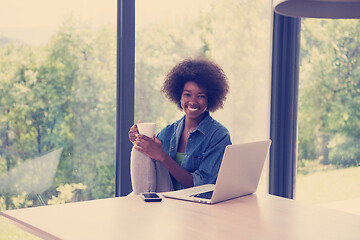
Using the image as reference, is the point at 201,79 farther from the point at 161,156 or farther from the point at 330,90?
the point at 330,90

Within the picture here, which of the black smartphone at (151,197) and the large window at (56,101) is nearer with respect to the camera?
the black smartphone at (151,197)

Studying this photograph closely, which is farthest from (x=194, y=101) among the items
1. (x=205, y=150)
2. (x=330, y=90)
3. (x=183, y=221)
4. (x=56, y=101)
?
(x=330, y=90)

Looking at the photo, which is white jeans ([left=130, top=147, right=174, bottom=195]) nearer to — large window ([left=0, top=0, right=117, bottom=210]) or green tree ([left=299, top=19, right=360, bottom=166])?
large window ([left=0, top=0, right=117, bottom=210])

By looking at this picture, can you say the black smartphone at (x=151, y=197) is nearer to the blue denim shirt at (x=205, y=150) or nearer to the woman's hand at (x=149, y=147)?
the woman's hand at (x=149, y=147)

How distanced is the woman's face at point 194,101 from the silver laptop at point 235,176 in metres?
0.70

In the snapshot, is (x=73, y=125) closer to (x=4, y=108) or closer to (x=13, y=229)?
(x=4, y=108)

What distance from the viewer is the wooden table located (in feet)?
4.77

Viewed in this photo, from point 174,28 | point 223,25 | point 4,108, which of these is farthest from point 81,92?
point 223,25

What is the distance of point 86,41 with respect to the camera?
3021 millimetres

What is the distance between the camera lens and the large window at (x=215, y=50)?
328 cm

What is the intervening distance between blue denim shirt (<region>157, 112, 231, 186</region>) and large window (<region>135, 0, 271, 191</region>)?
28.0 inches

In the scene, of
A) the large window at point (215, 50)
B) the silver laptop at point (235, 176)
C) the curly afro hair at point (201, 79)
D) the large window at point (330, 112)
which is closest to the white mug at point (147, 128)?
the silver laptop at point (235, 176)

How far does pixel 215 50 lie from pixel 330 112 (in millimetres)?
1048

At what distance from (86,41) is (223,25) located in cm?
112
